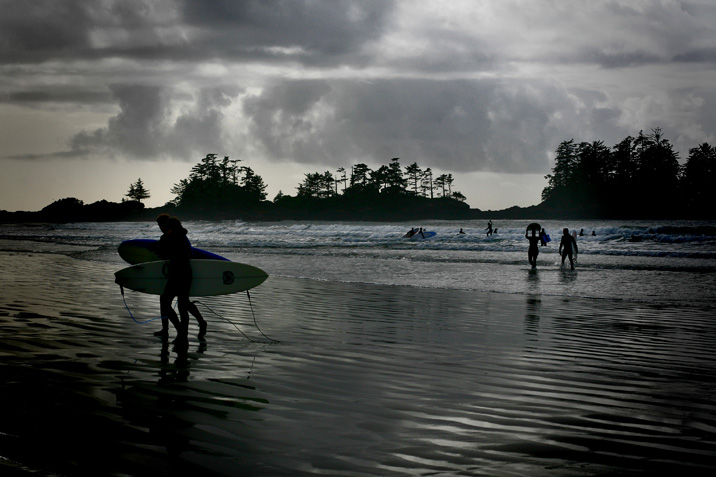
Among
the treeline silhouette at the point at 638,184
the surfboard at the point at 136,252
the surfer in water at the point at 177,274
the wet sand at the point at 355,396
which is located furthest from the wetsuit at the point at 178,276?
the treeline silhouette at the point at 638,184

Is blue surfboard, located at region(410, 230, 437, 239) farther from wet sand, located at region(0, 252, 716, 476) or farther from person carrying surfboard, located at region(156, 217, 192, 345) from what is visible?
person carrying surfboard, located at region(156, 217, 192, 345)

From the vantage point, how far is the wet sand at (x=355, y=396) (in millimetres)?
4691

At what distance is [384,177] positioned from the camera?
189500mm

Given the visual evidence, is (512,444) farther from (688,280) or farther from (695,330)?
(688,280)

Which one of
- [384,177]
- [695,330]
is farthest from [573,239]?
[384,177]

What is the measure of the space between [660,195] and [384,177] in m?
76.7

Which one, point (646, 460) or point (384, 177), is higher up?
point (384, 177)

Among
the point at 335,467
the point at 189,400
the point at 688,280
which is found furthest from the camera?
the point at 688,280

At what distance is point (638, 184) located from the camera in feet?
479

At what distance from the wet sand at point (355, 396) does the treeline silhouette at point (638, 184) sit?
141607 mm

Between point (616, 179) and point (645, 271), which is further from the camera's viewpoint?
point (616, 179)

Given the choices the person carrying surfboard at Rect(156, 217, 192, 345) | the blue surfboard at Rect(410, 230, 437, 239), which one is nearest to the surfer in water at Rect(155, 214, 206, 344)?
the person carrying surfboard at Rect(156, 217, 192, 345)

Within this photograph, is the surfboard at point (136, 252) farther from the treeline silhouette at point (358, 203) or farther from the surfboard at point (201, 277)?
the treeline silhouette at point (358, 203)

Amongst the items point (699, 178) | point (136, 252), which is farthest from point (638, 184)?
point (136, 252)
